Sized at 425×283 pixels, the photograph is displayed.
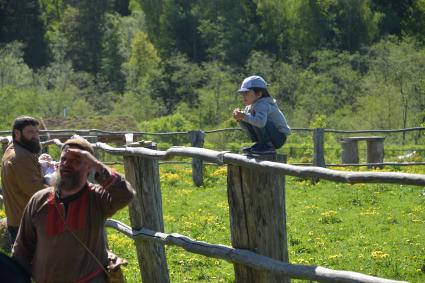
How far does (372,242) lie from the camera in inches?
466

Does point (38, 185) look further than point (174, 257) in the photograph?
No

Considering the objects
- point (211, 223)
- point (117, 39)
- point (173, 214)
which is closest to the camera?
point (211, 223)

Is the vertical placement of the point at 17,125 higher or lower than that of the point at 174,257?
higher

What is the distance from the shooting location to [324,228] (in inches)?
519

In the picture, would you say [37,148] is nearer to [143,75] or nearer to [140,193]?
[140,193]

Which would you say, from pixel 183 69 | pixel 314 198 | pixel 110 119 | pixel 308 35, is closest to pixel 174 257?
pixel 314 198

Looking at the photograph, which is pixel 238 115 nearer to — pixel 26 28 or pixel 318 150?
pixel 318 150

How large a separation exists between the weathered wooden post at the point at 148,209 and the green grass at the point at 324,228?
1.50 m

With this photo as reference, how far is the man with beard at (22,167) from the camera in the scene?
324 inches

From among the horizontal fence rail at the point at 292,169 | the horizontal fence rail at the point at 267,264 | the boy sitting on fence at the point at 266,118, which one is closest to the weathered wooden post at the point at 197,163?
the boy sitting on fence at the point at 266,118

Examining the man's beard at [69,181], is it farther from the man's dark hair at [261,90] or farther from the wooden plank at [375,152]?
the wooden plank at [375,152]

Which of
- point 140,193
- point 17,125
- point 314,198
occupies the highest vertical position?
point 17,125

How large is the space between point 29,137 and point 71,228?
9.09 feet

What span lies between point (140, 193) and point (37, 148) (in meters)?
1.19
